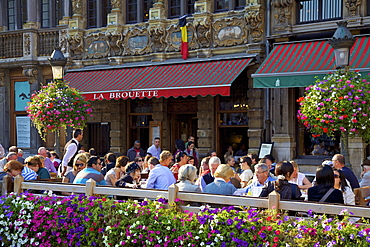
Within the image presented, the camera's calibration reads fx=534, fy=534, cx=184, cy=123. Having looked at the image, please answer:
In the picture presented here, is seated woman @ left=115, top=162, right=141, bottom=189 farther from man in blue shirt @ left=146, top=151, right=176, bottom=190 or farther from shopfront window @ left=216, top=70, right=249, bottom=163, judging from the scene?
shopfront window @ left=216, top=70, right=249, bottom=163

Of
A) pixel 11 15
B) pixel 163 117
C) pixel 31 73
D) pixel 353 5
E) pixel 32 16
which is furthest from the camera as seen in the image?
pixel 11 15

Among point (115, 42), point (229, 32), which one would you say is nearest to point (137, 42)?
point (115, 42)

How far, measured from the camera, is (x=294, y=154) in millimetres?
15430

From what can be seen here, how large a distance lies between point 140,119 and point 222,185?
11.7m

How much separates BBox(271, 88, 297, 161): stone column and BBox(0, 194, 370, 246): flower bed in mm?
8876

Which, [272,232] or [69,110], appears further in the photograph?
[69,110]

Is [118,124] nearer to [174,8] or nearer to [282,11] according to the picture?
[174,8]

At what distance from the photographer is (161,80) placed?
1627cm

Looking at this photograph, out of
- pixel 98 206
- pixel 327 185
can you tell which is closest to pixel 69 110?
pixel 98 206

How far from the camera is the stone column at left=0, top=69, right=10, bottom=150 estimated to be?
20.8 meters

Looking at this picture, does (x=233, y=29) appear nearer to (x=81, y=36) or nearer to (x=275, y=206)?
(x=81, y=36)

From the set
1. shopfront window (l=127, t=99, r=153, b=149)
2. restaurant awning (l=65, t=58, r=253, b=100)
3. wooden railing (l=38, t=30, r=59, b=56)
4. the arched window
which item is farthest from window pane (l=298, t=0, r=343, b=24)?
wooden railing (l=38, t=30, r=59, b=56)

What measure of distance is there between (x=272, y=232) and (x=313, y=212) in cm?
50

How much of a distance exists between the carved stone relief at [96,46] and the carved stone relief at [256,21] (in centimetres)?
544
